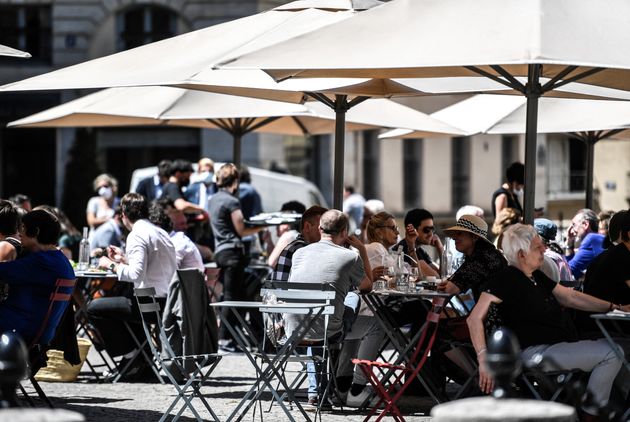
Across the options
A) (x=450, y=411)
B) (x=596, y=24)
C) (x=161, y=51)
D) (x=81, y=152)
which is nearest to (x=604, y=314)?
(x=596, y=24)

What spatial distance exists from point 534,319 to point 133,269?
387cm

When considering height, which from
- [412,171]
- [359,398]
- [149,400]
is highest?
[412,171]

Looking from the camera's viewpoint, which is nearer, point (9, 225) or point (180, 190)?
point (9, 225)

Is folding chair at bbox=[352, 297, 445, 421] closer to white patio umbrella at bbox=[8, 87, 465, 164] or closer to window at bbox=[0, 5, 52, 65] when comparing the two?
white patio umbrella at bbox=[8, 87, 465, 164]

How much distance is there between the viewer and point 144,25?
3409cm

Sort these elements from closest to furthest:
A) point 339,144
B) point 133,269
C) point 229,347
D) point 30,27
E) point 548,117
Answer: point 133,269 < point 339,144 < point 548,117 < point 229,347 < point 30,27

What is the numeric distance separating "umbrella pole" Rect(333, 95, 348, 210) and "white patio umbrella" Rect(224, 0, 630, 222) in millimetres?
2751

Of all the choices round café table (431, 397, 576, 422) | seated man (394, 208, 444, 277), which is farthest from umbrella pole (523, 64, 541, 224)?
round café table (431, 397, 576, 422)

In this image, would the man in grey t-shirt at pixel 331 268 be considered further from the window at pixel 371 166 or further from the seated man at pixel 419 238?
the window at pixel 371 166

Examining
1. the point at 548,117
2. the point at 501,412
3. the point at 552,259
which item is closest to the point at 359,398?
the point at 552,259

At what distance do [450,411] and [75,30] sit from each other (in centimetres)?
2994

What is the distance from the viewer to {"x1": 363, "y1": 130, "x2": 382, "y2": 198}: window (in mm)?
38469

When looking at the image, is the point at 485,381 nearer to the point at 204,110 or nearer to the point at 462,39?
the point at 462,39

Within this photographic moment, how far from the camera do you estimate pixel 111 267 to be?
1141cm
